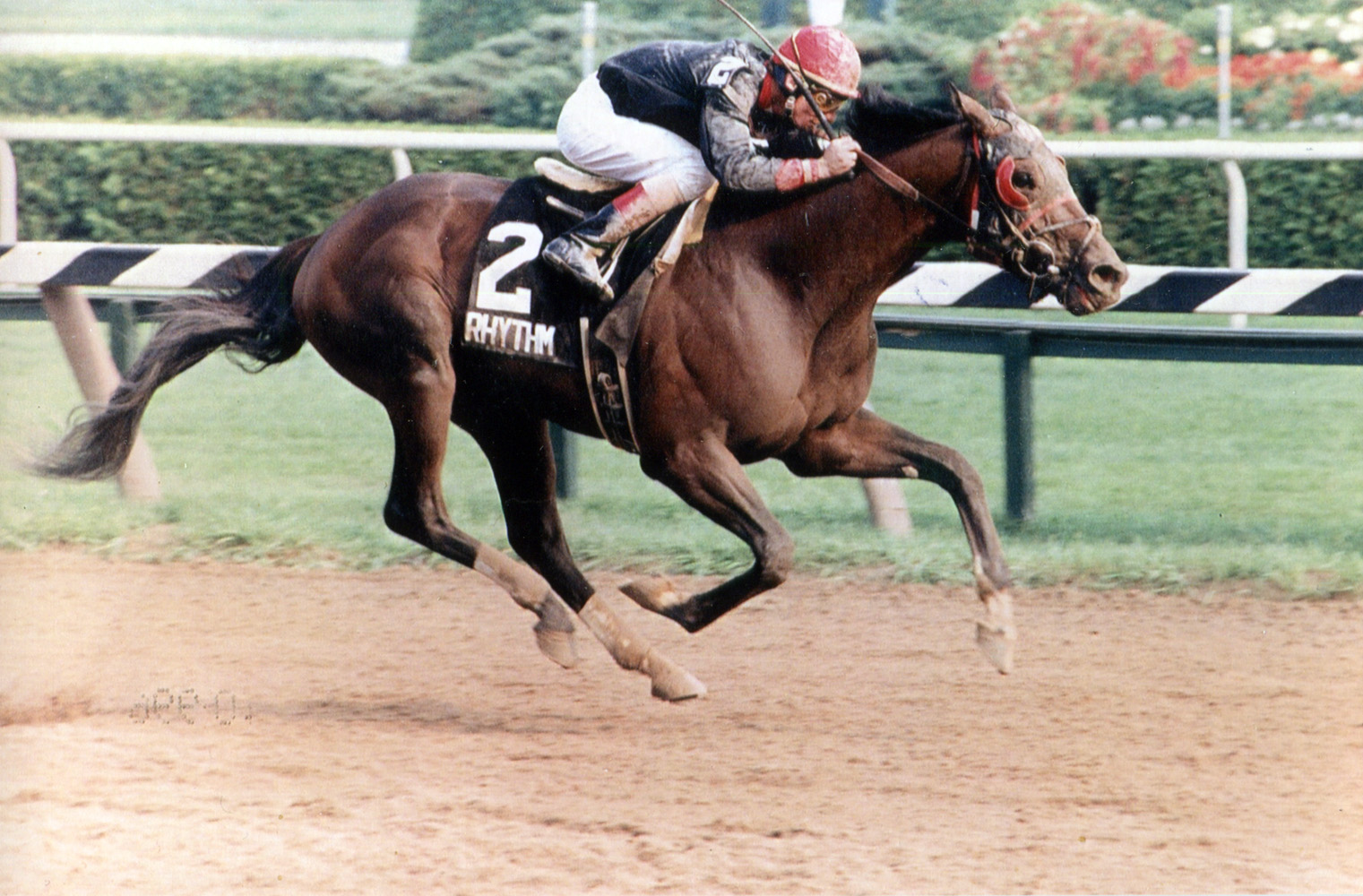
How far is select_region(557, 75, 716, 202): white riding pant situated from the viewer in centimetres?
414

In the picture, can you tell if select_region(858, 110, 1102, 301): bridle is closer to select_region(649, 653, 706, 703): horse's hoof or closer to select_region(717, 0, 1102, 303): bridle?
select_region(717, 0, 1102, 303): bridle

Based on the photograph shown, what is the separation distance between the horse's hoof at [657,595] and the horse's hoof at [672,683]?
0.41 ft

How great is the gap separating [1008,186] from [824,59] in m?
0.53

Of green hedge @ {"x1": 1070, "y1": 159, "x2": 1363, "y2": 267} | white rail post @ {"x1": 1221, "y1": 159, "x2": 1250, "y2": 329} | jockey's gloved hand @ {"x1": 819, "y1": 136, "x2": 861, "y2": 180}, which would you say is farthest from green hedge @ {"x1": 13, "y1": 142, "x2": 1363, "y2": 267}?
jockey's gloved hand @ {"x1": 819, "y1": 136, "x2": 861, "y2": 180}

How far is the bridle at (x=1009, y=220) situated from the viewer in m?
3.85

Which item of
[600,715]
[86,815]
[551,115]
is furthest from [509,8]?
[86,815]

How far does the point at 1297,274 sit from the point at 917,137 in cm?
173

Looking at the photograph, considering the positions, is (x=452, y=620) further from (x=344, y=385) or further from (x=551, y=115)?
(x=551, y=115)

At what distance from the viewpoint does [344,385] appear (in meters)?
8.33

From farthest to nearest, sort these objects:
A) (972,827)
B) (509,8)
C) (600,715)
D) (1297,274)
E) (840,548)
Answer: (509,8)
(840,548)
(1297,274)
(600,715)
(972,827)

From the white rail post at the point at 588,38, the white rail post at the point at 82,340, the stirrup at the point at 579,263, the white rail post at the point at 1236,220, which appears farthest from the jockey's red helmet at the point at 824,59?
the white rail post at the point at 588,38

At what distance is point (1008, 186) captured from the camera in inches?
151

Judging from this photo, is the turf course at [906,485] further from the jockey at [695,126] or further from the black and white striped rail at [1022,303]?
A: the jockey at [695,126]

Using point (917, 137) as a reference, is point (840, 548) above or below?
below
